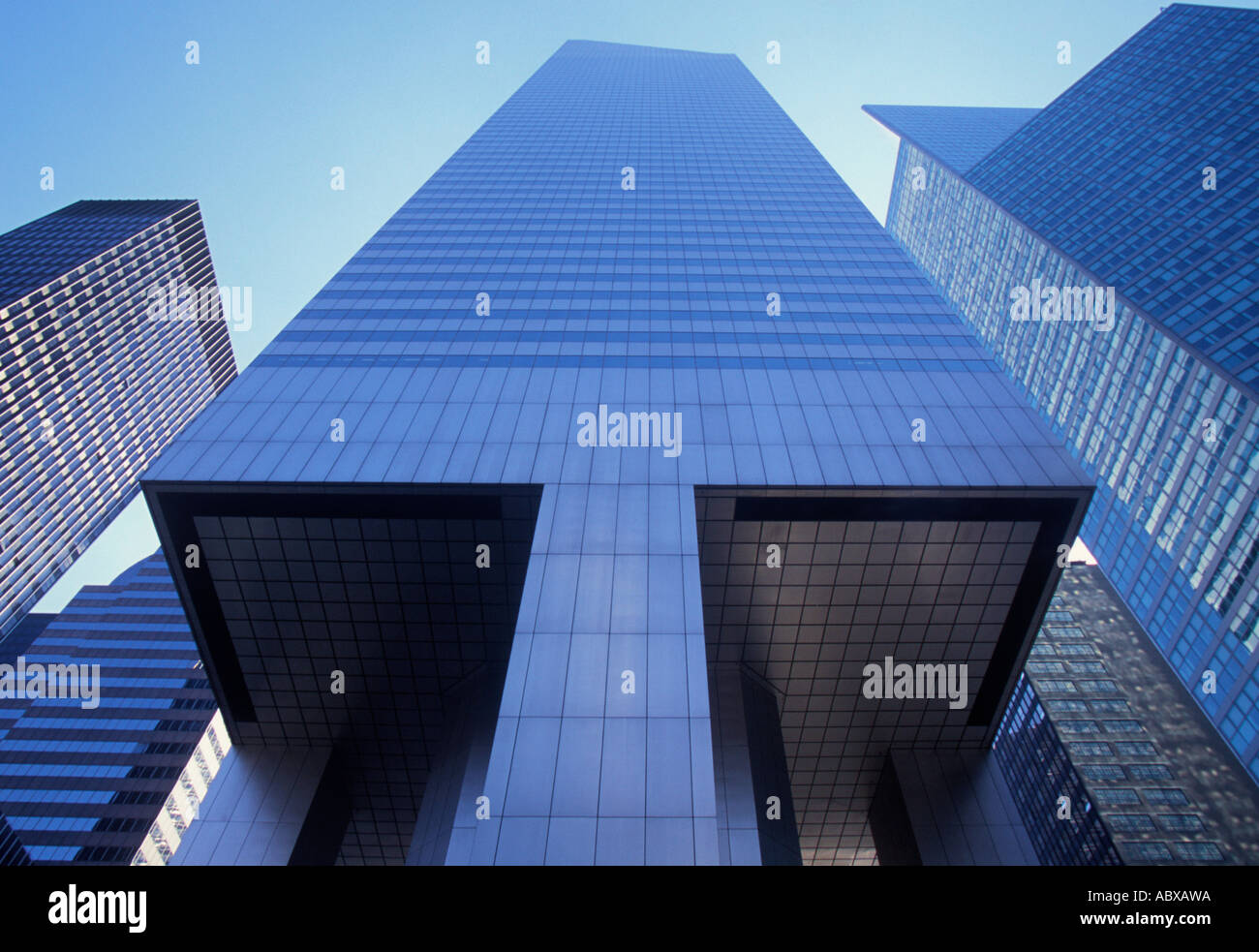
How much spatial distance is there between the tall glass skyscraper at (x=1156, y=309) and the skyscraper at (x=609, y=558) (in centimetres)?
4622

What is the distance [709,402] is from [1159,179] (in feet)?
284

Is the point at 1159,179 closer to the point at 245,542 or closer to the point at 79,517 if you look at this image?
the point at 245,542

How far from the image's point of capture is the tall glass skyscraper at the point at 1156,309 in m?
54.7

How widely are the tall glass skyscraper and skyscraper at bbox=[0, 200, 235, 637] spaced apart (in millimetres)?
145522

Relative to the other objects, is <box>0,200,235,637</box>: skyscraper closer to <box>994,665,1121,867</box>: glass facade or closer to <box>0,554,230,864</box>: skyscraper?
<box>0,554,230,864</box>: skyscraper

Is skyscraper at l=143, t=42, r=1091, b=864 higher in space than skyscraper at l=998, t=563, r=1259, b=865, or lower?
higher

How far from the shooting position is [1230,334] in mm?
56781

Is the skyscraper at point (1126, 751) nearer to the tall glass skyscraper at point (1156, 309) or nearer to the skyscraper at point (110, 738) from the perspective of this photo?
the tall glass skyscraper at point (1156, 309)

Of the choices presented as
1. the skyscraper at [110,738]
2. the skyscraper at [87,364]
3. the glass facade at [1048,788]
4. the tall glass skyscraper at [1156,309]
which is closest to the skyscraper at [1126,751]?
the glass facade at [1048,788]

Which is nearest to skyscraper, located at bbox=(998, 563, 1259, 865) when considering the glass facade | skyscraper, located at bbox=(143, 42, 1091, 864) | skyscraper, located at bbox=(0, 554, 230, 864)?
the glass facade

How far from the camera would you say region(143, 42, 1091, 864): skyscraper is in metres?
18.9

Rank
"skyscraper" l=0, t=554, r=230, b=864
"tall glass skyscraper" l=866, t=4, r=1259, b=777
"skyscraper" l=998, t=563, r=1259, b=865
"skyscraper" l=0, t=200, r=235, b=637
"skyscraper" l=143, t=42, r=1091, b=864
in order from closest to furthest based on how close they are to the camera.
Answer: "skyscraper" l=143, t=42, r=1091, b=864, "tall glass skyscraper" l=866, t=4, r=1259, b=777, "skyscraper" l=0, t=554, r=230, b=864, "skyscraper" l=998, t=563, r=1259, b=865, "skyscraper" l=0, t=200, r=235, b=637

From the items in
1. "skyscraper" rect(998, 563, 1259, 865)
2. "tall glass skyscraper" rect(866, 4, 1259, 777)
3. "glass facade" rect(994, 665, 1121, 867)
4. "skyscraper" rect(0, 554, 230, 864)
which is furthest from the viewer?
"glass facade" rect(994, 665, 1121, 867)
